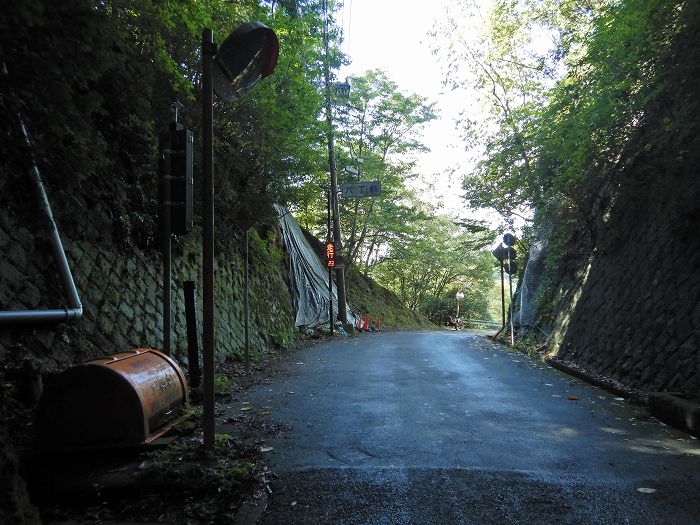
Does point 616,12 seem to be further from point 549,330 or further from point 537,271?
point 537,271

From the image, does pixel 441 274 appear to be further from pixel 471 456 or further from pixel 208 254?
pixel 208 254

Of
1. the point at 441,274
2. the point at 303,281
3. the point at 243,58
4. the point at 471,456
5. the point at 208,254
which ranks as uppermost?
the point at 441,274

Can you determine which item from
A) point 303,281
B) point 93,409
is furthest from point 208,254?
point 303,281

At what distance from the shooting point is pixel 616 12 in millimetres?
6348

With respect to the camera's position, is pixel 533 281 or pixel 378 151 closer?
pixel 533 281

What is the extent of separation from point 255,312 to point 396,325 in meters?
21.3

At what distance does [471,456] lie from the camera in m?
4.21

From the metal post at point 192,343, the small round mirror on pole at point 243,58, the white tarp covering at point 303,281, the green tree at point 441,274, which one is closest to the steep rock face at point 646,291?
the small round mirror on pole at point 243,58

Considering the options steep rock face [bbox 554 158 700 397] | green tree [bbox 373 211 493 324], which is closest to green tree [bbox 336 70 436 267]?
green tree [bbox 373 211 493 324]

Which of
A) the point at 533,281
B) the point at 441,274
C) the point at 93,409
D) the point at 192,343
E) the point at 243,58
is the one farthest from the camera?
the point at 441,274

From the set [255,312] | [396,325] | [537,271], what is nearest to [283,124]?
[255,312]

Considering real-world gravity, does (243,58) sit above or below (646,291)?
above

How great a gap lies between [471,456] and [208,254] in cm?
279

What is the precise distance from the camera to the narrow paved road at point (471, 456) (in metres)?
3.18
